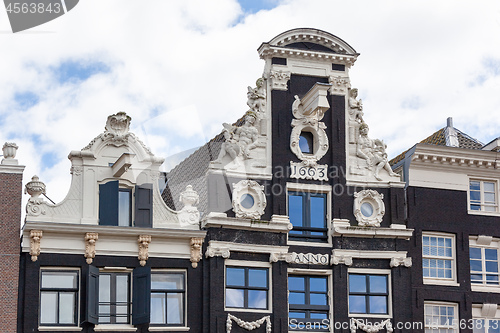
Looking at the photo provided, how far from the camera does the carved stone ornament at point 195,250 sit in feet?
118

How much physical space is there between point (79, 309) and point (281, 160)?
8.72 metres

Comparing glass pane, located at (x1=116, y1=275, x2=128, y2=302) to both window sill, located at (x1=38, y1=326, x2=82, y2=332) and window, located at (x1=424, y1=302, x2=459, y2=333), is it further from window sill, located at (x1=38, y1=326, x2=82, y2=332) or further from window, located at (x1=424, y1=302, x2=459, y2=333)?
Answer: window, located at (x1=424, y1=302, x2=459, y2=333)

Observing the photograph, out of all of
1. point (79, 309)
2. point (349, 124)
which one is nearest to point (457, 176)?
point (349, 124)

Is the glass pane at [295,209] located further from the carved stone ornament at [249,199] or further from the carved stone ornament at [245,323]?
the carved stone ornament at [245,323]

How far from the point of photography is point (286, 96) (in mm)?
38688

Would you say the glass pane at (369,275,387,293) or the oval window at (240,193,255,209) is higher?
the oval window at (240,193,255,209)

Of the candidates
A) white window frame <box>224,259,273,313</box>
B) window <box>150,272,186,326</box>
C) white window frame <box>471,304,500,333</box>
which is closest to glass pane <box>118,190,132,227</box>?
window <box>150,272,186,326</box>

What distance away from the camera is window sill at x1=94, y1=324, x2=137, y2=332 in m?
34.6

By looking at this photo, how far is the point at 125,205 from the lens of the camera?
36.2m

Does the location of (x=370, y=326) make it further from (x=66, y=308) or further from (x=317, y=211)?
(x=66, y=308)

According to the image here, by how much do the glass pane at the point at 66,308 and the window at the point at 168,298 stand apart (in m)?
2.60

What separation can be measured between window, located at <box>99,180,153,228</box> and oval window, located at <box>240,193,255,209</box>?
3.18 metres

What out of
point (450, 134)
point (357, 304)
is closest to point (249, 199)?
point (357, 304)

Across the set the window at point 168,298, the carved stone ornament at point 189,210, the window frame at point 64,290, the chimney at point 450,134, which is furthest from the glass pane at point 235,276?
the chimney at point 450,134
